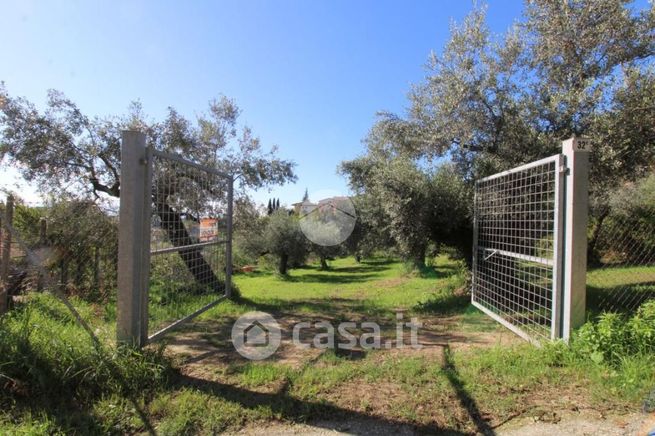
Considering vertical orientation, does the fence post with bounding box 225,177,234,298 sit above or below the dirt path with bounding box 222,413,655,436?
above

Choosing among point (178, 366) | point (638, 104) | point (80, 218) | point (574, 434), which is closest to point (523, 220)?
point (638, 104)

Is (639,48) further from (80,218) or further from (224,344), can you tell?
(80,218)

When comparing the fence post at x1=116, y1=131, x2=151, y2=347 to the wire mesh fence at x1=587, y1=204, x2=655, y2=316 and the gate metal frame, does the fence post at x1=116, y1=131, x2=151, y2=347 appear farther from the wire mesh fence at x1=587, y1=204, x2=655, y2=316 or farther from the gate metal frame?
the wire mesh fence at x1=587, y1=204, x2=655, y2=316

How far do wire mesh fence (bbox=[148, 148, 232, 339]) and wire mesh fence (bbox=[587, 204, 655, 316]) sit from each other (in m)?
5.91

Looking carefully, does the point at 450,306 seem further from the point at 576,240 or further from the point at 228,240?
the point at 228,240

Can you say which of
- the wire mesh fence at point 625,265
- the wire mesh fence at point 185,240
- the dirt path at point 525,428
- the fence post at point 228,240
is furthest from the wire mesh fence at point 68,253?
the wire mesh fence at point 625,265

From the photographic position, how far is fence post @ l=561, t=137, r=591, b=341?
11.4 ft

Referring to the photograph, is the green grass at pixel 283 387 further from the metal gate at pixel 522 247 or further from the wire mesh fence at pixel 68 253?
the wire mesh fence at pixel 68 253

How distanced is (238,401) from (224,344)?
58.5 inches

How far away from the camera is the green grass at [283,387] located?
2506 mm

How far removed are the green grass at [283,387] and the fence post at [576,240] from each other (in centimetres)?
33

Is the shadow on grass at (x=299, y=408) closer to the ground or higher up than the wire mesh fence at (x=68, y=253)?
closer to the ground

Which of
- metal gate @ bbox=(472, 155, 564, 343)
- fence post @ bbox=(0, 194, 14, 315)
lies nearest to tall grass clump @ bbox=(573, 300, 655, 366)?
metal gate @ bbox=(472, 155, 564, 343)

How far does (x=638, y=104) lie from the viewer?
5.32 meters
